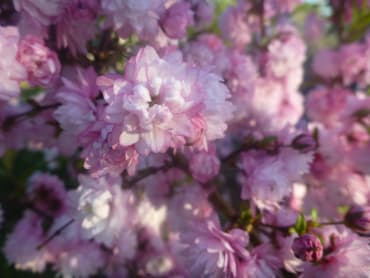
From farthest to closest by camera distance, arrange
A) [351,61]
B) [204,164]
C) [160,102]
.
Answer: [351,61] → [204,164] → [160,102]

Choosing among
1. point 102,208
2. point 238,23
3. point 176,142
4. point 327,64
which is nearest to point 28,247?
point 102,208

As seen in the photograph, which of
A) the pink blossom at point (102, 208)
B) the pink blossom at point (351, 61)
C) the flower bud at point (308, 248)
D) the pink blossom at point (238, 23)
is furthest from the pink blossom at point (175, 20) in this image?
the pink blossom at point (351, 61)

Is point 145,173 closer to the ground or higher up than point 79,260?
higher up

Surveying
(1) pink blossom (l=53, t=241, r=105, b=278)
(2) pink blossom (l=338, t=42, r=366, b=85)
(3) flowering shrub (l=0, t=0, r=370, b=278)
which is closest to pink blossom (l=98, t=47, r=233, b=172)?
(3) flowering shrub (l=0, t=0, r=370, b=278)

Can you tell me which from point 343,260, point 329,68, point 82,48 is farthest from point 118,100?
point 329,68

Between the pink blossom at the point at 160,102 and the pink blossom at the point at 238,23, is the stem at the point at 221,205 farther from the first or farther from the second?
the pink blossom at the point at 238,23

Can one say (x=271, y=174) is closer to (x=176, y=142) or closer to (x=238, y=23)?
(x=176, y=142)

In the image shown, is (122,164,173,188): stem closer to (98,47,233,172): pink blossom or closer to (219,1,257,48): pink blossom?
(98,47,233,172): pink blossom

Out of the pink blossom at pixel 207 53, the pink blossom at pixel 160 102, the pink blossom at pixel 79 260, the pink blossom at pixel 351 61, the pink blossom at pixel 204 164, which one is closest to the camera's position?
the pink blossom at pixel 160 102
